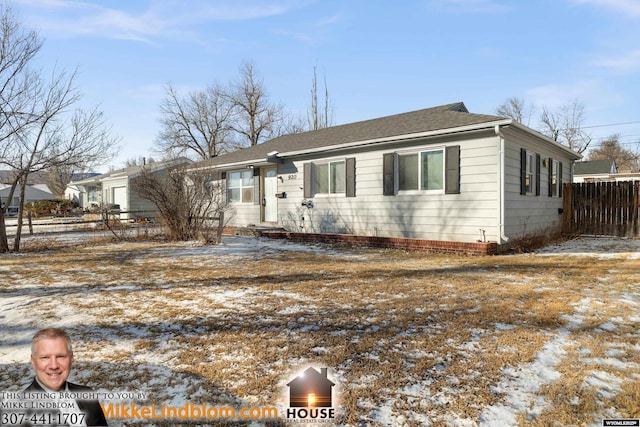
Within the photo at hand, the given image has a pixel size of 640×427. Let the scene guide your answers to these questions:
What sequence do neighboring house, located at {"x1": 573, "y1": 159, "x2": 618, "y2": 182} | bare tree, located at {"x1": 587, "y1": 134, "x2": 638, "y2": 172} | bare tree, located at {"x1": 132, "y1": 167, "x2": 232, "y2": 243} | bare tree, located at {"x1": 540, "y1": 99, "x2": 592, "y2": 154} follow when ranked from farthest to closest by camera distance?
bare tree, located at {"x1": 587, "y1": 134, "x2": 638, "y2": 172} → bare tree, located at {"x1": 540, "y1": 99, "x2": 592, "y2": 154} → neighboring house, located at {"x1": 573, "y1": 159, "x2": 618, "y2": 182} → bare tree, located at {"x1": 132, "y1": 167, "x2": 232, "y2": 243}

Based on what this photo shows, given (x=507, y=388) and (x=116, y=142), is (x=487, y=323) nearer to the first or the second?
(x=507, y=388)

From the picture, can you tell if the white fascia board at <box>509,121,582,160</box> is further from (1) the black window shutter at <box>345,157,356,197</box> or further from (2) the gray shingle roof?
(1) the black window shutter at <box>345,157,356,197</box>

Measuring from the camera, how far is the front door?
44.1ft

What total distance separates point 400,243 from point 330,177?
3.40 meters

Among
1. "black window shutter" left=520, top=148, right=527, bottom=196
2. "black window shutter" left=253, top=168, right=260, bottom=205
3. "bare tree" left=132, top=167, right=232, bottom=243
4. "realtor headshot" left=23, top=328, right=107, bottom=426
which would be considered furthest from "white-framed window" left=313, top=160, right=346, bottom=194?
"realtor headshot" left=23, top=328, right=107, bottom=426

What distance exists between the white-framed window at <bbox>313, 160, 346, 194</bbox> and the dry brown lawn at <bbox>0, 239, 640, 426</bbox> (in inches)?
204

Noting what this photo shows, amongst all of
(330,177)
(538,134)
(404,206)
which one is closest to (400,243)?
(404,206)

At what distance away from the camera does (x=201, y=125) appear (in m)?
36.4

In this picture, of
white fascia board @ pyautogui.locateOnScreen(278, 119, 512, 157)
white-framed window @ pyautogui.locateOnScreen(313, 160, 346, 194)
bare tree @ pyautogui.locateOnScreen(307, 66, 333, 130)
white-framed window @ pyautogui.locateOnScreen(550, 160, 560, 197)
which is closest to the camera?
white fascia board @ pyautogui.locateOnScreen(278, 119, 512, 157)

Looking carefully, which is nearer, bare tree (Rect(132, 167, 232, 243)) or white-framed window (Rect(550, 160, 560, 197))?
bare tree (Rect(132, 167, 232, 243))

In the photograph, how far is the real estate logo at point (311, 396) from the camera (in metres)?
2.21

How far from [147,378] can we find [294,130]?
120ft

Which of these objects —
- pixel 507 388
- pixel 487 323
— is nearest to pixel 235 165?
pixel 487 323

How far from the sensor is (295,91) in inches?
1196
